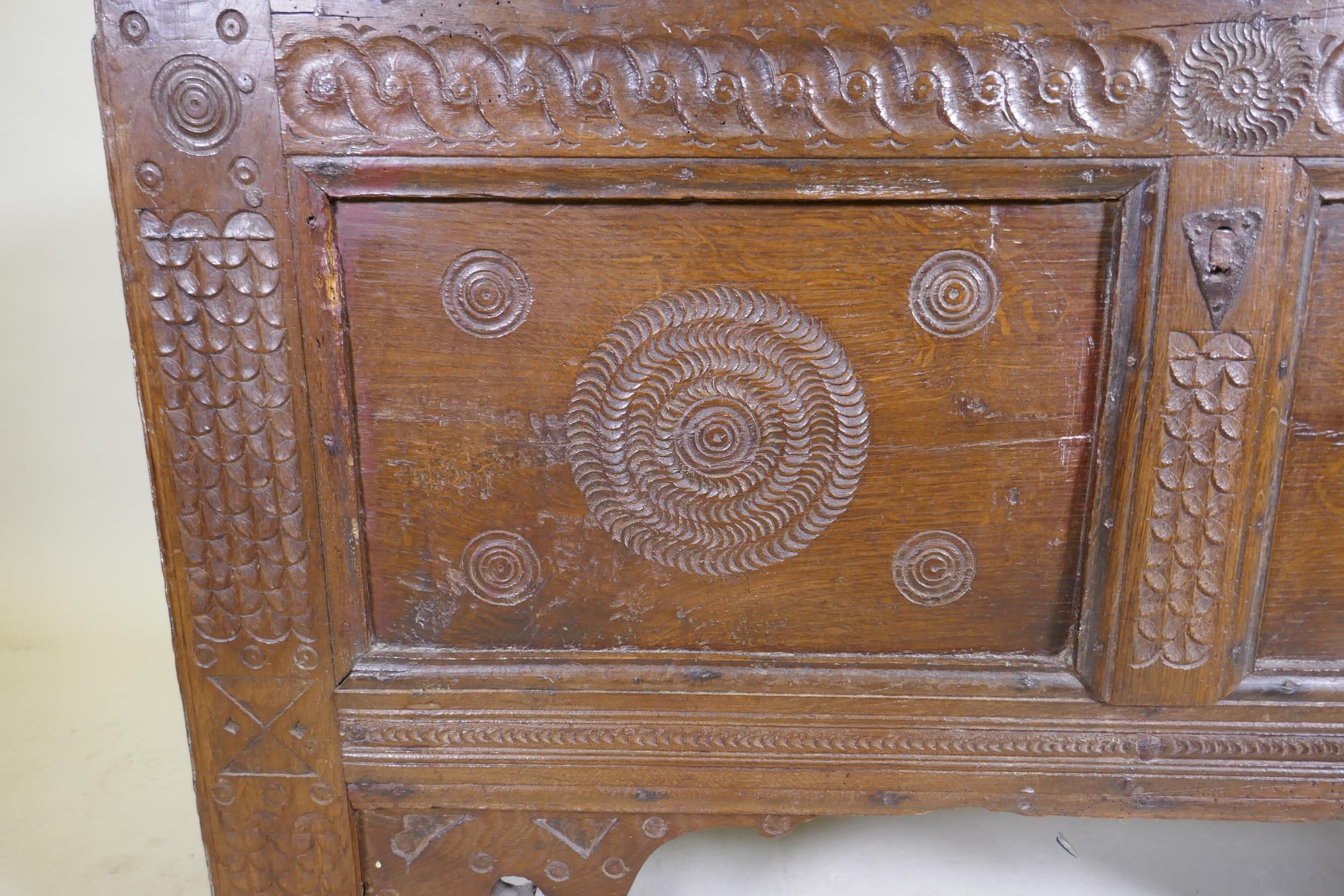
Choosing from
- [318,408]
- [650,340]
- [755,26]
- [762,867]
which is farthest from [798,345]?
[762,867]

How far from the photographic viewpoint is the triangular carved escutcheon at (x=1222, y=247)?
991 millimetres

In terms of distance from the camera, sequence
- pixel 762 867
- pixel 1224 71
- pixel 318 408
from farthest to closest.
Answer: pixel 762 867 < pixel 318 408 < pixel 1224 71

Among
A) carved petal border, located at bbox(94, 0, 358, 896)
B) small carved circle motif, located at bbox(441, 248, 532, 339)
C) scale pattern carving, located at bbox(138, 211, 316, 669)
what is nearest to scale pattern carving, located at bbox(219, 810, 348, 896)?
carved petal border, located at bbox(94, 0, 358, 896)

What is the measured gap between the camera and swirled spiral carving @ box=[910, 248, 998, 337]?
3.43 ft

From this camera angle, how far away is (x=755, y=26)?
38.4 inches

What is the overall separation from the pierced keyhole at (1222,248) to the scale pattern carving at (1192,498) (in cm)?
8

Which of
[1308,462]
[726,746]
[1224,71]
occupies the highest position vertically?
[1224,71]

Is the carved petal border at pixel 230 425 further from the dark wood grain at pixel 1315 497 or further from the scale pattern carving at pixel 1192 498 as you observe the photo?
the dark wood grain at pixel 1315 497

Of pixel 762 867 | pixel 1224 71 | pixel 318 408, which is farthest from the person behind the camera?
pixel 762 867

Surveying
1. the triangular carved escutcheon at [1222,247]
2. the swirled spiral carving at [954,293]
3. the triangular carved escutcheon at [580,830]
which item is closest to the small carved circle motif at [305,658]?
the triangular carved escutcheon at [580,830]

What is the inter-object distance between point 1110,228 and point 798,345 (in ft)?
1.25

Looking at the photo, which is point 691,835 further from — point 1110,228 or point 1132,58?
point 1132,58

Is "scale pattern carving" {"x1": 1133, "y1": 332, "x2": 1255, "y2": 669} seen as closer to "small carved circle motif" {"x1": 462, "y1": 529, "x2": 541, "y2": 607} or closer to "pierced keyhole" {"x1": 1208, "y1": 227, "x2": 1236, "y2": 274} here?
"pierced keyhole" {"x1": 1208, "y1": 227, "x2": 1236, "y2": 274}

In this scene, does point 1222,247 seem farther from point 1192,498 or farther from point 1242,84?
point 1192,498
